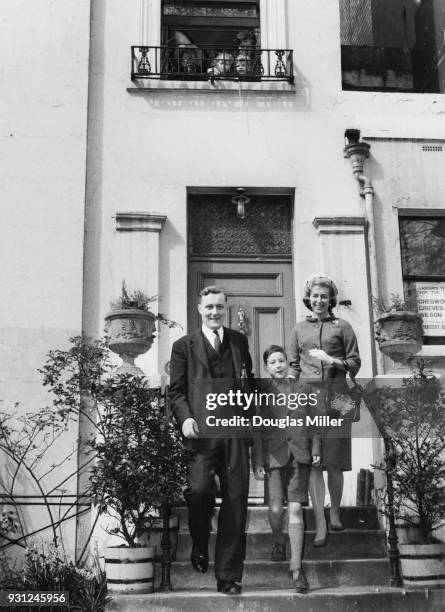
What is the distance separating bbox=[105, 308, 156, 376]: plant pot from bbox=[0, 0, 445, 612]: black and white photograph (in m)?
0.02

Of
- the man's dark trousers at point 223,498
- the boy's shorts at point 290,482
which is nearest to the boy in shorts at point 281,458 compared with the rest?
the boy's shorts at point 290,482

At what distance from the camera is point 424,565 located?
6.68 meters

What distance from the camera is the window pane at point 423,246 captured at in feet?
33.7

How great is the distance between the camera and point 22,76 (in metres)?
10.2

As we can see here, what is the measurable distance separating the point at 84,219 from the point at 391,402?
395 cm

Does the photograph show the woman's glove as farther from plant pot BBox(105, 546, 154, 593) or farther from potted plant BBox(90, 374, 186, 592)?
plant pot BBox(105, 546, 154, 593)

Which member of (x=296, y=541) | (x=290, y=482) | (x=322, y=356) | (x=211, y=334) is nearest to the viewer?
(x=296, y=541)

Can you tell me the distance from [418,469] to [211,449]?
1727mm

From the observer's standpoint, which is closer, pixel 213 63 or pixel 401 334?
pixel 401 334

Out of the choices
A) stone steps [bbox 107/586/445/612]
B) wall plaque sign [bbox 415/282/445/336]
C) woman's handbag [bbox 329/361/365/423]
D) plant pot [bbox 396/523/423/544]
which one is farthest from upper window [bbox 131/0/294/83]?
stone steps [bbox 107/586/445/612]

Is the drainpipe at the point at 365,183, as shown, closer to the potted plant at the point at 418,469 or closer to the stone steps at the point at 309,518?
the potted plant at the point at 418,469

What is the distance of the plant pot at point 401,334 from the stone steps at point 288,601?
268cm

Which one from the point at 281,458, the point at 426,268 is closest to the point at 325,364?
the point at 281,458

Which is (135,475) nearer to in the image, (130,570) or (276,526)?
(130,570)
